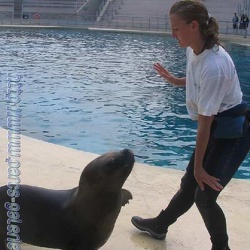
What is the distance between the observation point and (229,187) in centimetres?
473

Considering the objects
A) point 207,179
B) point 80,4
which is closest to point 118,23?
point 80,4

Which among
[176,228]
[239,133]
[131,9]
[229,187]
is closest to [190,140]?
[229,187]

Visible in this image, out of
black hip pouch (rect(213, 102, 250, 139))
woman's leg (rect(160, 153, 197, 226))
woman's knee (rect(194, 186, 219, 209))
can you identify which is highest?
black hip pouch (rect(213, 102, 250, 139))

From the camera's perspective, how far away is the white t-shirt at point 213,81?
8.82 ft

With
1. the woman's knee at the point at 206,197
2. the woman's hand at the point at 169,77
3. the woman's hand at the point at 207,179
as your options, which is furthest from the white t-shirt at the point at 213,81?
the woman's hand at the point at 169,77

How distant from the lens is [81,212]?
2.96 metres

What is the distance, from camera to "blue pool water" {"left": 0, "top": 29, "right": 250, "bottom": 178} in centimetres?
798

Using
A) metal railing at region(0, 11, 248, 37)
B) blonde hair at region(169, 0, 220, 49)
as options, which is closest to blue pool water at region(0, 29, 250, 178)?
blonde hair at region(169, 0, 220, 49)

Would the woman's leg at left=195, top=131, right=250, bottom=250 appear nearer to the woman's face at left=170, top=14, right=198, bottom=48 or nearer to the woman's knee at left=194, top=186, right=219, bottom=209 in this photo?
the woman's knee at left=194, top=186, right=219, bottom=209

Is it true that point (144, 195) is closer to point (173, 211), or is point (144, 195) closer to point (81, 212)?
point (173, 211)

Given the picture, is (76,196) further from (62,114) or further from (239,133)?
(62,114)

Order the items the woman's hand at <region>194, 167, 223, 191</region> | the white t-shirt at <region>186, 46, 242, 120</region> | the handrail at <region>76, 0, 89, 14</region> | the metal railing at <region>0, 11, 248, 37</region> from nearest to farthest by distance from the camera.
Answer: the white t-shirt at <region>186, 46, 242, 120</region> → the woman's hand at <region>194, 167, 223, 191</region> → the metal railing at <region>0, 11, 248, 37</region> → the handrail at <region>76, 0, 89, 14</region>

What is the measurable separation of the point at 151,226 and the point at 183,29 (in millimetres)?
1367

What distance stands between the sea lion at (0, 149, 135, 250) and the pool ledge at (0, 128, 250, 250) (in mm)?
277
